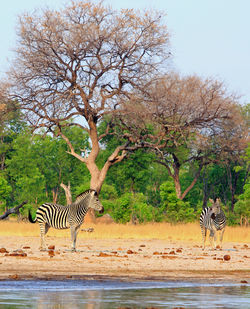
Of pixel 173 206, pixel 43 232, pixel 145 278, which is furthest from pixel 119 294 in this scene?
pixel 173 206

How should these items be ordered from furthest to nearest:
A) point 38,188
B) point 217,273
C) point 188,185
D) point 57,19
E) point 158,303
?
point 188,185, point 38,188, point 57,19, point 217,273, point 158,303

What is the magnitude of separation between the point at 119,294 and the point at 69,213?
10.2 m

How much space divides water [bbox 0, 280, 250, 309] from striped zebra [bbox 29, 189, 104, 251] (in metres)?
8.01

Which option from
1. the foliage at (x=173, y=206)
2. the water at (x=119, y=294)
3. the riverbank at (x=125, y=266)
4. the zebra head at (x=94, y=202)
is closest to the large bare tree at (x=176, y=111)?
the foliage at (x=173, y=206)

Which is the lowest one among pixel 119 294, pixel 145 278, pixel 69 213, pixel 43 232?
pixel 119 294

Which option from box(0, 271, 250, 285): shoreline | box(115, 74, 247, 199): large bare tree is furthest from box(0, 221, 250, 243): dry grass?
box(0, 271, 250, 285): shoreline

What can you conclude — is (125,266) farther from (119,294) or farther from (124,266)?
(119,294)

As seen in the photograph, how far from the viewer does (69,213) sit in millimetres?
21703

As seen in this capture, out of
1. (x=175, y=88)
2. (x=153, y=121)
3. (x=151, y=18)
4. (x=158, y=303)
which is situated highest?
(x=151, y=18)

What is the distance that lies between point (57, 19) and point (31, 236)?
55.3ft

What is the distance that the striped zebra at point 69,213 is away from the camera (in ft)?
70.9

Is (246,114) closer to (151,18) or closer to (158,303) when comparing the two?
(151,18)

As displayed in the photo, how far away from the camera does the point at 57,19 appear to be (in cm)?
4284

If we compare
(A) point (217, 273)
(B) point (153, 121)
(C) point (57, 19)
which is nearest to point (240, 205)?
(B) point (153, 121)
